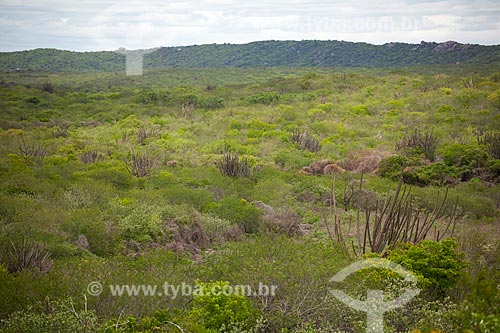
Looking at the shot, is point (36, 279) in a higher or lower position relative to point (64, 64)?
lower

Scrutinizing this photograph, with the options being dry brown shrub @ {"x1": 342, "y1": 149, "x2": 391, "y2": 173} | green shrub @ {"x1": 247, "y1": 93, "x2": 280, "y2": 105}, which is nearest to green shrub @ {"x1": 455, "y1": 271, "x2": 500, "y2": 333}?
dry brown shrub @ {"x1": 342, "y1": 149, "x2": 391, "y2": 173}

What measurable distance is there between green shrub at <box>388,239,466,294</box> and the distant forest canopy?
197 feet

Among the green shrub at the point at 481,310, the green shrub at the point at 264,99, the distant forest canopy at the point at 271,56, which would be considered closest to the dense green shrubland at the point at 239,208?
the green shrub at the point at 481,310

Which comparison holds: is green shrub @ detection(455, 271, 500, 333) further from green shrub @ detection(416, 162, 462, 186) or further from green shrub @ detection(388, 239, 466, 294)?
green shrub @ detection(416, 162, 462, 186)

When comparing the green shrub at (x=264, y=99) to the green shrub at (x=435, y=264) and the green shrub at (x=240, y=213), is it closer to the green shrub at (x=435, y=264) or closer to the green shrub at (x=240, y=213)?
the green shrub at (x=240, y=213)

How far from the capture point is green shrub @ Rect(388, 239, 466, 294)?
6734mm

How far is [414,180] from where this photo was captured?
14289mm

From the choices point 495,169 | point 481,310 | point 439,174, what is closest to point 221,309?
point 481,310

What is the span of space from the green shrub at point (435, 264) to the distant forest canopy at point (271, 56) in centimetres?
5995

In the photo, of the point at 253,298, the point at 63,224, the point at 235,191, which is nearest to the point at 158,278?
the point at 253,298

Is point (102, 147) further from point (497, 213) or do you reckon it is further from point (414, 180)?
point (497, 213)

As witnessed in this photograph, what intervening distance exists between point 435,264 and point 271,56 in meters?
89.5

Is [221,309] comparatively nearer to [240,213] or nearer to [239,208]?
[240,213]

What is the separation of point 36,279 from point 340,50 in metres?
87.9
